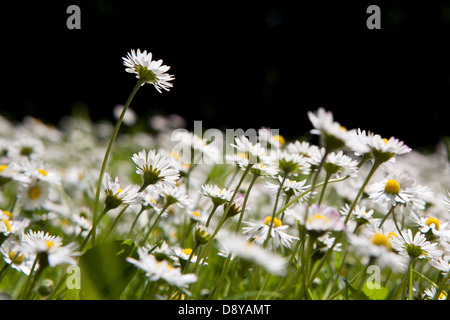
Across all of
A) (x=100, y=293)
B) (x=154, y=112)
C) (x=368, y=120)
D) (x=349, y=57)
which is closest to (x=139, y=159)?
(x=100, y=293)

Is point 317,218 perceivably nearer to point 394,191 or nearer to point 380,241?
point 380,241

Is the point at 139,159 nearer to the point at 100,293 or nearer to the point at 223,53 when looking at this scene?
the point at 100,293

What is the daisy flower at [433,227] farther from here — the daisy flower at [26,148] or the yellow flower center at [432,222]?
the daisy flower at [26,148]

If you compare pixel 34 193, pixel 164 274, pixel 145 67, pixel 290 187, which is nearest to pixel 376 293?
pixel 290 187

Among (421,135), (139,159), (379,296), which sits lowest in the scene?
(379,296)

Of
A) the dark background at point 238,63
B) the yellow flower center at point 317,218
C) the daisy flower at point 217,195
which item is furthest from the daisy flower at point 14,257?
the dark background at point 238,63

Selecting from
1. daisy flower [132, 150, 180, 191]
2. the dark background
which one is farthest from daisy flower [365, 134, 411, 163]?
the dark background

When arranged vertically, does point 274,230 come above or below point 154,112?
below
